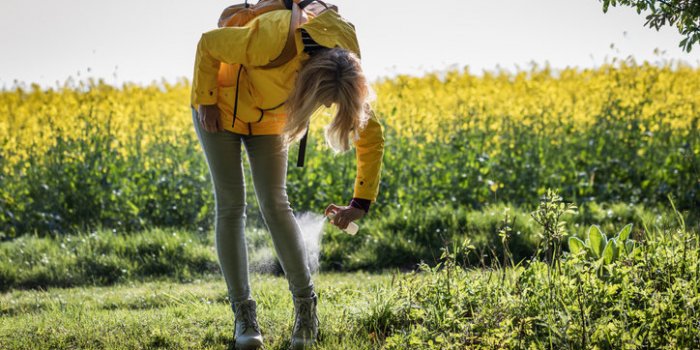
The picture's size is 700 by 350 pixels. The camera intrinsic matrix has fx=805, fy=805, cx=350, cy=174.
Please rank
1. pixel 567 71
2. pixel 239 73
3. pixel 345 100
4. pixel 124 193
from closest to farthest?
pixel 345 100 < pixel 239 73 < pixel 124 193 < pixel 567 71

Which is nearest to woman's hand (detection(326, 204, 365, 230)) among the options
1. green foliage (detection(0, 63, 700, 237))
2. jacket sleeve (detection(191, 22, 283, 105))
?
jacket sleeve (detection(191, 22, 283, 105))

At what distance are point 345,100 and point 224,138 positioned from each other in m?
0.63

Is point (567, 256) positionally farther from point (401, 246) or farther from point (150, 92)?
point (150, 92)

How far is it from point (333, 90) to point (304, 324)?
43.2 inches

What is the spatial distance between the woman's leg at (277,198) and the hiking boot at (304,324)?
49 mm

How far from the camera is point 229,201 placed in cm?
343

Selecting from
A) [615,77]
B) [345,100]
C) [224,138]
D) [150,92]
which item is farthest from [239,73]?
[150,92]

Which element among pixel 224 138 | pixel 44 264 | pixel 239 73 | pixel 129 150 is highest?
pixel 239 73

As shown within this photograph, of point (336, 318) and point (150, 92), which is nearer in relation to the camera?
point (336, 318)

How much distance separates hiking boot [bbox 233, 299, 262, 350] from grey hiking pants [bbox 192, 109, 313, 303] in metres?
0.04

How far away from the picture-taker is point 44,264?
222 inches

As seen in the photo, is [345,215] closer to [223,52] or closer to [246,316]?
[246,316]

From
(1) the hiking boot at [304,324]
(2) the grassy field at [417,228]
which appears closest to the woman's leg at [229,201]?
(1) the hiking boot at [304,324]

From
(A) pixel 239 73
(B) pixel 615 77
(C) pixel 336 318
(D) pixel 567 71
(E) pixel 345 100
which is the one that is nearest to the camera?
(E) pixel 345 100
